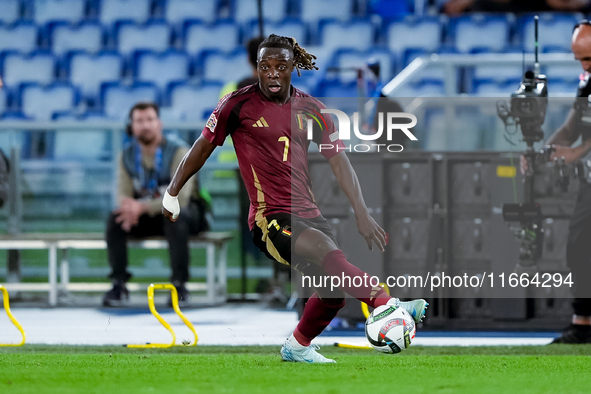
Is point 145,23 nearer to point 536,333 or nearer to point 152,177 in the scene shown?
point 152,177

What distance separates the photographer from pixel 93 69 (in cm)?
1222

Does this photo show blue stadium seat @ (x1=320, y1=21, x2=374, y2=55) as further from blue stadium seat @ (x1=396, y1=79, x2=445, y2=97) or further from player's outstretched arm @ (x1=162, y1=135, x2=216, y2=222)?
player's outstretched arm @ (x1=162, y1=135, x2=216, y2=222)

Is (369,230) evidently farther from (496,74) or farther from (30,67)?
(30,67)

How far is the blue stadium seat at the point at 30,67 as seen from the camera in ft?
40.4

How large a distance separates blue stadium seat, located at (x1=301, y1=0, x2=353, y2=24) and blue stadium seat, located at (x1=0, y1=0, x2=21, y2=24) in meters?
4.28

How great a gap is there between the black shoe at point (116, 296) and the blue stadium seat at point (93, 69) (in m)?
4.97

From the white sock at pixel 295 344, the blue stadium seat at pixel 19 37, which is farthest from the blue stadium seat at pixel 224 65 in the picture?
the white sock at pixel 295 344

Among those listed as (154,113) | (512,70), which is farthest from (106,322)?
(512,70)

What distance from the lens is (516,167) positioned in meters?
6.22

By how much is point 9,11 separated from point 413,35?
5.99m


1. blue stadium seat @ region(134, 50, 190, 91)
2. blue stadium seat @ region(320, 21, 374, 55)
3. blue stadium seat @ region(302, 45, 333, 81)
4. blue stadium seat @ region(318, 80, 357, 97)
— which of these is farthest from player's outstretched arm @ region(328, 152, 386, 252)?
blue stadium seat @ region(134, 50, 190, 91)

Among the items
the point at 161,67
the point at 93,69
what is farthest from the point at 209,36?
the point at 93,69

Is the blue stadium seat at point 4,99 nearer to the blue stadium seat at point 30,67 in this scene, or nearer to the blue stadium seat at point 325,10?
the blue stadium seat at point 30,67

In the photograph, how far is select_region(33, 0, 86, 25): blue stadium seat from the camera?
13125 mm
